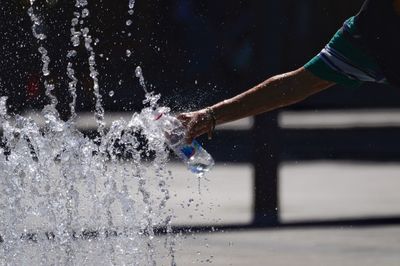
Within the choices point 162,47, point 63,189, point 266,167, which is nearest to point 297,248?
point 266,167

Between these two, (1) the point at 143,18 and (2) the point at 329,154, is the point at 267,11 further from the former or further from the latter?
(1) the point at 143,18

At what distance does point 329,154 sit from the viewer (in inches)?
610

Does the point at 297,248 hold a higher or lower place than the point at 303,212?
lower

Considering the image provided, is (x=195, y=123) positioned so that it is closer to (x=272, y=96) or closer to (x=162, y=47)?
(x=272, y=96)

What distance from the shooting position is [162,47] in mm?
31406

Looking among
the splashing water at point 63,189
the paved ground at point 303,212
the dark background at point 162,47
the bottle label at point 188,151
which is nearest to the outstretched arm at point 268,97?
the bottle label at point 188,151

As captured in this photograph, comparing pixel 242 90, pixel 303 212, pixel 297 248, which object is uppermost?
pixel 242 90

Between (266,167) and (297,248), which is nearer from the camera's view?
(297,248)

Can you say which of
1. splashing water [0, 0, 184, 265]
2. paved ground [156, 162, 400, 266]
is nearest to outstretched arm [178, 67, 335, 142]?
splashing water [0, 0, 184, 265]

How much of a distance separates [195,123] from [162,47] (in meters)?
25.8

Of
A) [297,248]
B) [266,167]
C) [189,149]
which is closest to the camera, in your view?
[189,149]

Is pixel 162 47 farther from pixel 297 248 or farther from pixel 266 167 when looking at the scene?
pixel 297 248

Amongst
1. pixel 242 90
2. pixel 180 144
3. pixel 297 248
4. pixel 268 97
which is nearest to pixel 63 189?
pixel 180 144

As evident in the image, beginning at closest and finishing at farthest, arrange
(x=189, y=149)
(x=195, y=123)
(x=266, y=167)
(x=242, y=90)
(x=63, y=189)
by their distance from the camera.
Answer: (x=195, y=123), (x=189, y=149), (x=63, y=189), (x=266, y=167), (x=242, y=90)
